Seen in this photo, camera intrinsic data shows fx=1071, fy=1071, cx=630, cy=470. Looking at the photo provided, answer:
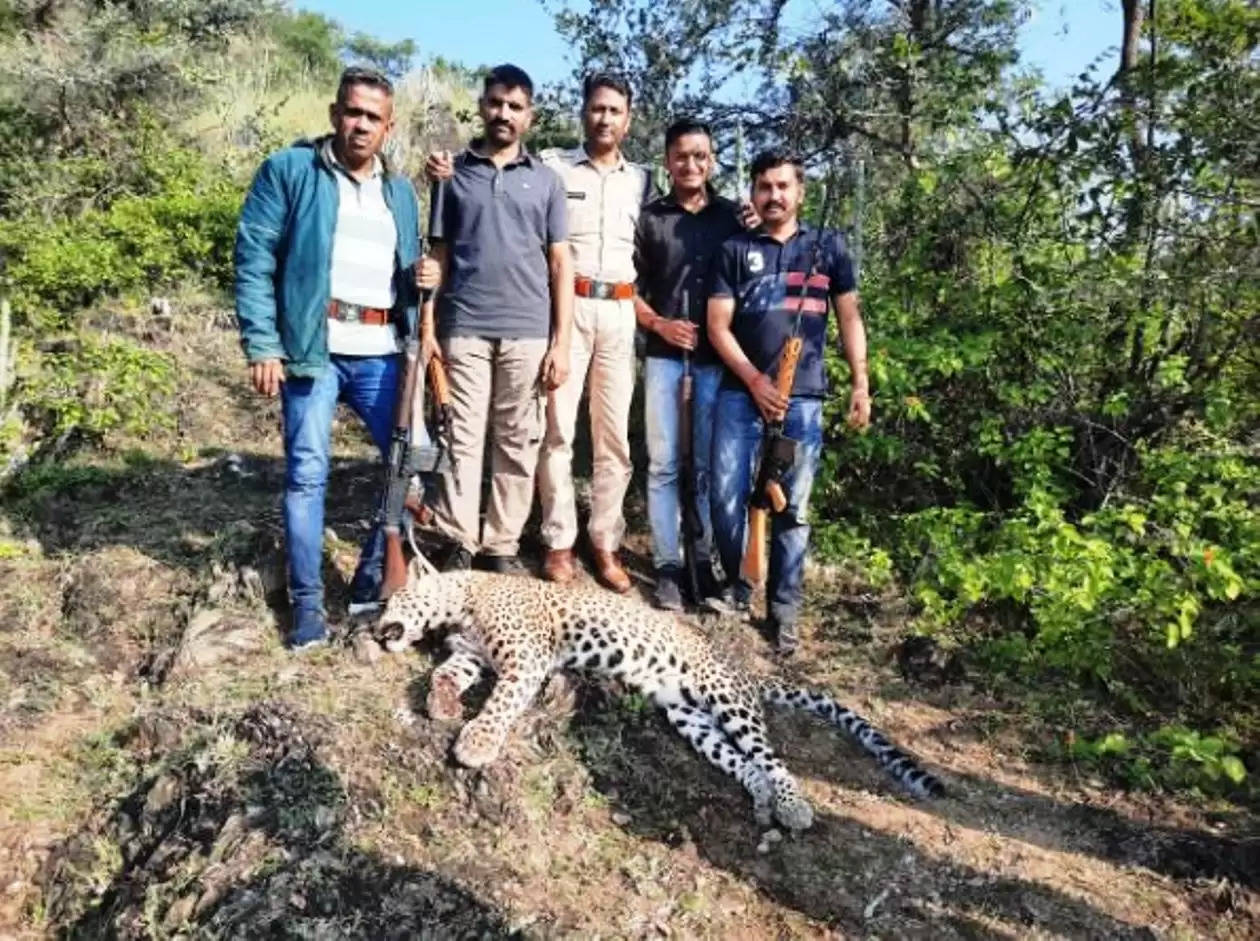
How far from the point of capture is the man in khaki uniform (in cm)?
555

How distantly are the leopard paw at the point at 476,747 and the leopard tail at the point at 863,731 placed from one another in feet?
5.00

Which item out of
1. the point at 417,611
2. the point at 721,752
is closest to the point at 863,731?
the point at 721,752

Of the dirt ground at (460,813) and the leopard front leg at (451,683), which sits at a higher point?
the leopard front leg at (451,683)

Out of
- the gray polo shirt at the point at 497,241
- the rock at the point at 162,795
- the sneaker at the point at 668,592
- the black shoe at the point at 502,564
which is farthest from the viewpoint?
the sneaker at the point at 668,592

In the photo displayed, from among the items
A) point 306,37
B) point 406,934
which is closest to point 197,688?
point 406,934

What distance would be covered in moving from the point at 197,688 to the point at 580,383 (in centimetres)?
240

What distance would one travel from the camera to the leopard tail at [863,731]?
4762 millimetres

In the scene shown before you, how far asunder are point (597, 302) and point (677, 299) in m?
0.45

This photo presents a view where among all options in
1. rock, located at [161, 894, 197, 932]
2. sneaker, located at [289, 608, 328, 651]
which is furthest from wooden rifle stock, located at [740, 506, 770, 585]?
rock, located at [161, 894, 197, 932]

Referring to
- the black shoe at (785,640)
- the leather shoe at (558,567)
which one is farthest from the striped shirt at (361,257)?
the black shoe at (785,640)

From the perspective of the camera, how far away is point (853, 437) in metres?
7.00

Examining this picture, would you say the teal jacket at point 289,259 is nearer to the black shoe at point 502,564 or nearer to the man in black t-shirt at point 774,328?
the black shoe at point 502,564

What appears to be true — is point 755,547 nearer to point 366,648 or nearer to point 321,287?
point 366,648

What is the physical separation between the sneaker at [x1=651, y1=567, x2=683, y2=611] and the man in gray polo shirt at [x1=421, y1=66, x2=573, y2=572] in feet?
3.26
